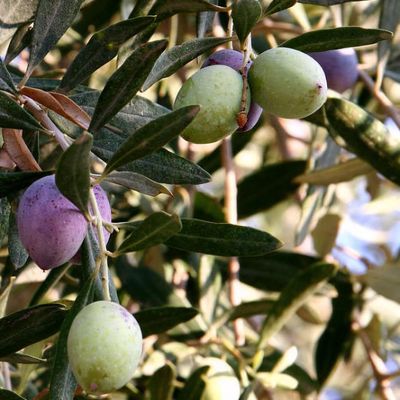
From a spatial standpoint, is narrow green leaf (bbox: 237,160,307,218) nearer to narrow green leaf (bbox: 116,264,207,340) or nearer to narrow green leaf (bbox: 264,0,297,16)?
narrow green leaf (bbox: 116,264,207,340)

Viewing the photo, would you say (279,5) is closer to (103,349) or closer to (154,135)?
(154,135)

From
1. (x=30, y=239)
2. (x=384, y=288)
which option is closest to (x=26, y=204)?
(x=30, y=239)

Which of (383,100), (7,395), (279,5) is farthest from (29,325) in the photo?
(383,100)

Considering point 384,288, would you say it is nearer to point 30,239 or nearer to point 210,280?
point 210,280

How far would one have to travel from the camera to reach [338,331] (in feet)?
6.17

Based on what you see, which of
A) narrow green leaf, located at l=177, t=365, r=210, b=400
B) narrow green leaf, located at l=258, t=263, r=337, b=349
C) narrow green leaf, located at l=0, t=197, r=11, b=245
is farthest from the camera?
narrow green leaf, located at l=258, t=263, r=337, b=349

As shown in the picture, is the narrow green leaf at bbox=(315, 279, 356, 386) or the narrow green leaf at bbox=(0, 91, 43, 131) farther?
the narrow green leaf at bbox=(315, 279, 356, 386)

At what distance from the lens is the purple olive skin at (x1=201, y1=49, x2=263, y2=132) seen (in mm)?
864

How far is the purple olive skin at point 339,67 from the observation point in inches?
61.1

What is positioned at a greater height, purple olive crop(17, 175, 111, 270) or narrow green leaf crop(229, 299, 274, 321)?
purple olive crop(17, 175, 111, 270)

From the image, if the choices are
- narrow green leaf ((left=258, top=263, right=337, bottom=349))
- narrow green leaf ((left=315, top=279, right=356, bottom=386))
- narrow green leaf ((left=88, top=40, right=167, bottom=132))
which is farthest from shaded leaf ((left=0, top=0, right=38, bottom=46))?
narrow green leaf ((left=315, top=279, right=356, bottom=386))

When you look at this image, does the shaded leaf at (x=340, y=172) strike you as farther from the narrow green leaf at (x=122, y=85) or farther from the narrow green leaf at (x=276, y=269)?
the narrow green leaf at (x=122, y=85)

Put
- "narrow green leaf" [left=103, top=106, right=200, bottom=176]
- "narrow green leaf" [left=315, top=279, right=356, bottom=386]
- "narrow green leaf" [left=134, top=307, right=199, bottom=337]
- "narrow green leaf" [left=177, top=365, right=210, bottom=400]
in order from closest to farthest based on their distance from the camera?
"narrow green leaf" [left=103, top=106, right=200, bottom=176], "narrow green leaf" [left=134, top=307, right=199, bottom=337], "narrow green leaf" [left=177, top=365, right=210, bottom=400], "narrow green leaf" [left=315, top=279, right=356, bottom=386]

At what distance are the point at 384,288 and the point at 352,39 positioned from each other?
82 cm
